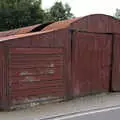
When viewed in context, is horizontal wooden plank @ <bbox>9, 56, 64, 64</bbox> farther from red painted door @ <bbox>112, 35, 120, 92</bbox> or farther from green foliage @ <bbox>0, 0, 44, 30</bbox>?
green foliage @ <bbox>0, 0, 44, 30</bbox>

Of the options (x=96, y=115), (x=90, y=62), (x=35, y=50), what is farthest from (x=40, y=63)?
(x=96, y=115)

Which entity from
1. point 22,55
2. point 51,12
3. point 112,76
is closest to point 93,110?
point 22,55

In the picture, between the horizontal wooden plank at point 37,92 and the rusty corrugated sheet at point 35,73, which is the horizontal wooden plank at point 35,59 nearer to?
the rusty corrugated sheet at point 35,73

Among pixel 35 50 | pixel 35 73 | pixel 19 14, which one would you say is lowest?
pixel 35 73

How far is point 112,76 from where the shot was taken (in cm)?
1437

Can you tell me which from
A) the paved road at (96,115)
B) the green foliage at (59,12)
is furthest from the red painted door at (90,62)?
the green foliage at (59,12)

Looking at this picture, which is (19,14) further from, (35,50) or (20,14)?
(35,50)

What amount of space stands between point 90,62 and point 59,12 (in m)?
22.7

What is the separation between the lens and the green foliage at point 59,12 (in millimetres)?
35184

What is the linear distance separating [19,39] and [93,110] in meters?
3.38

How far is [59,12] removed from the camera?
1400 inches

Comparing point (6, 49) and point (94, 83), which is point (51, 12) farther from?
point (6, 49)

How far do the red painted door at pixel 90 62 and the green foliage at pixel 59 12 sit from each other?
21270 mm

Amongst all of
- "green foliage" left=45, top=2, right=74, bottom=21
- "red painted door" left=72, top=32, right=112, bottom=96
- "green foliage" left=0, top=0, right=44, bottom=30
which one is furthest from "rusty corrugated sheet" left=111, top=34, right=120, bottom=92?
"green foliage" left=45, top=2, right=74, bottom=21
